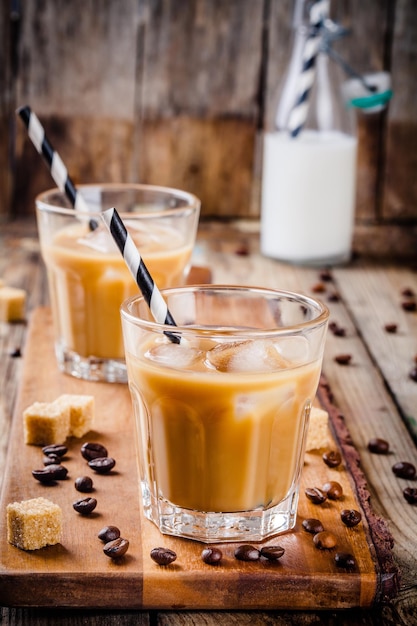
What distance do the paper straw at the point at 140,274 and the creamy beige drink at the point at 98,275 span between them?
51 centimetres

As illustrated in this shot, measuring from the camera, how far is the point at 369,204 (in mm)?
3713

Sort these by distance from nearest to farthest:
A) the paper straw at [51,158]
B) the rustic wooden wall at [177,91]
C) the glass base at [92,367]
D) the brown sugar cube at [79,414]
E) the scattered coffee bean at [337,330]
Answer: the brown sugar cube at [79,414]
the paper straw at [51,158]
the glass base at [92,367]
the scattered coffee bean at [337,330]
the rustic wooden wall at [177,91]

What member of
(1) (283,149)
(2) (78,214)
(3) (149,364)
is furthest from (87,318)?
(1) (283,149)

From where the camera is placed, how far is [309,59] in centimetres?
289

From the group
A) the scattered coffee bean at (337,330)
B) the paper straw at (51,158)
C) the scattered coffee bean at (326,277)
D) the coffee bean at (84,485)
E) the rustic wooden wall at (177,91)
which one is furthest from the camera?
the rustic wooden wall at (177,91)

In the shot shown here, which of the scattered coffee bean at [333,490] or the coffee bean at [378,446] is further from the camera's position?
the coffee bean at [378,446]

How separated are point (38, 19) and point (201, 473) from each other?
244 cm

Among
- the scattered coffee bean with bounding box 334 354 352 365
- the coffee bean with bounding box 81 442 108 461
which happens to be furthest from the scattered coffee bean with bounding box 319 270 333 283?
the coffee bean with bounding box 81 442 108 461

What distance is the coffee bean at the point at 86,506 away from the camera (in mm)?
1428

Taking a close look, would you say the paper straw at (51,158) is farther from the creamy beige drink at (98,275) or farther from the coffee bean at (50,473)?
the coffee bean at (50,473)

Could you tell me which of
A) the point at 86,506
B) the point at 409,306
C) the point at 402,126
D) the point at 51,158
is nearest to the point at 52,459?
the point at 86,506

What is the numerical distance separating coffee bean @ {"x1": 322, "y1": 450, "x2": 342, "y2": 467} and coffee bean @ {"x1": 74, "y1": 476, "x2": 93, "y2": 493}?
0.40 m

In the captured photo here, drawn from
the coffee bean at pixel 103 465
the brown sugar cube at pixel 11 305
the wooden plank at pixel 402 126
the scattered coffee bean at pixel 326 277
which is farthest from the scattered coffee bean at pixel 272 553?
the wooden plank at pixel 402 126

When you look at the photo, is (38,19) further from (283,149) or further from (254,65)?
(283,149)
